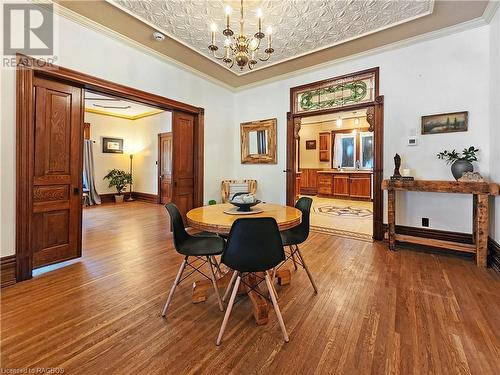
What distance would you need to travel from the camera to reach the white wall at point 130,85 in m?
2.39

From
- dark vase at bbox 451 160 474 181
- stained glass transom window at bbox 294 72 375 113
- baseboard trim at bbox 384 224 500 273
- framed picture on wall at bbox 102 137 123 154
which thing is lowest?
baseboard trim at bbox 384 224 500 273

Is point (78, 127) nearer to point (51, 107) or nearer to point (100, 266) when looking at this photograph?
point (51, 107)

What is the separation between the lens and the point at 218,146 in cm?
513

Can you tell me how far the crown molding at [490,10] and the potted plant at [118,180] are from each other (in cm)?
888

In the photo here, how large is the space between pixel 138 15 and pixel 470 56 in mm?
4262

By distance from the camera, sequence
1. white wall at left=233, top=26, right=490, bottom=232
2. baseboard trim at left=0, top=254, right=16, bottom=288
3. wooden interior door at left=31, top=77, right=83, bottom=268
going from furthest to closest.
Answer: white wall at left=233, top=26, right=490, bottom=232 < wooden interior door at left=31, top=77, right=83, bottom=268 < baseboard trim at left=0, top=254, right=16, bottom=288

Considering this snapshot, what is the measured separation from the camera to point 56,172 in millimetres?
2805

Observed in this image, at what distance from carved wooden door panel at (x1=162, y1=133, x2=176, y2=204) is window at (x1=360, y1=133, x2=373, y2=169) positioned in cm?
660

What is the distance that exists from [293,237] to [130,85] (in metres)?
3.15

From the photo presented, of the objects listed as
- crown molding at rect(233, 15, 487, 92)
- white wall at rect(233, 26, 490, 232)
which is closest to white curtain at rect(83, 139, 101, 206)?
crown molding at rect(233, 15, 487, 92)

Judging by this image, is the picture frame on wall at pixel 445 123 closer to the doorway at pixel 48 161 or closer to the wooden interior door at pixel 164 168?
the doorway at pixel 48 161

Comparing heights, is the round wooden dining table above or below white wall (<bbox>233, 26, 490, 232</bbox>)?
below

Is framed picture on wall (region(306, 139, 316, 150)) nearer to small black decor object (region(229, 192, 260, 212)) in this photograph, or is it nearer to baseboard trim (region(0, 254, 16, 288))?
small black decor object (region(229, 192, 260, 212))

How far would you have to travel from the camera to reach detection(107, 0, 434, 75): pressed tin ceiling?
2740 mm
